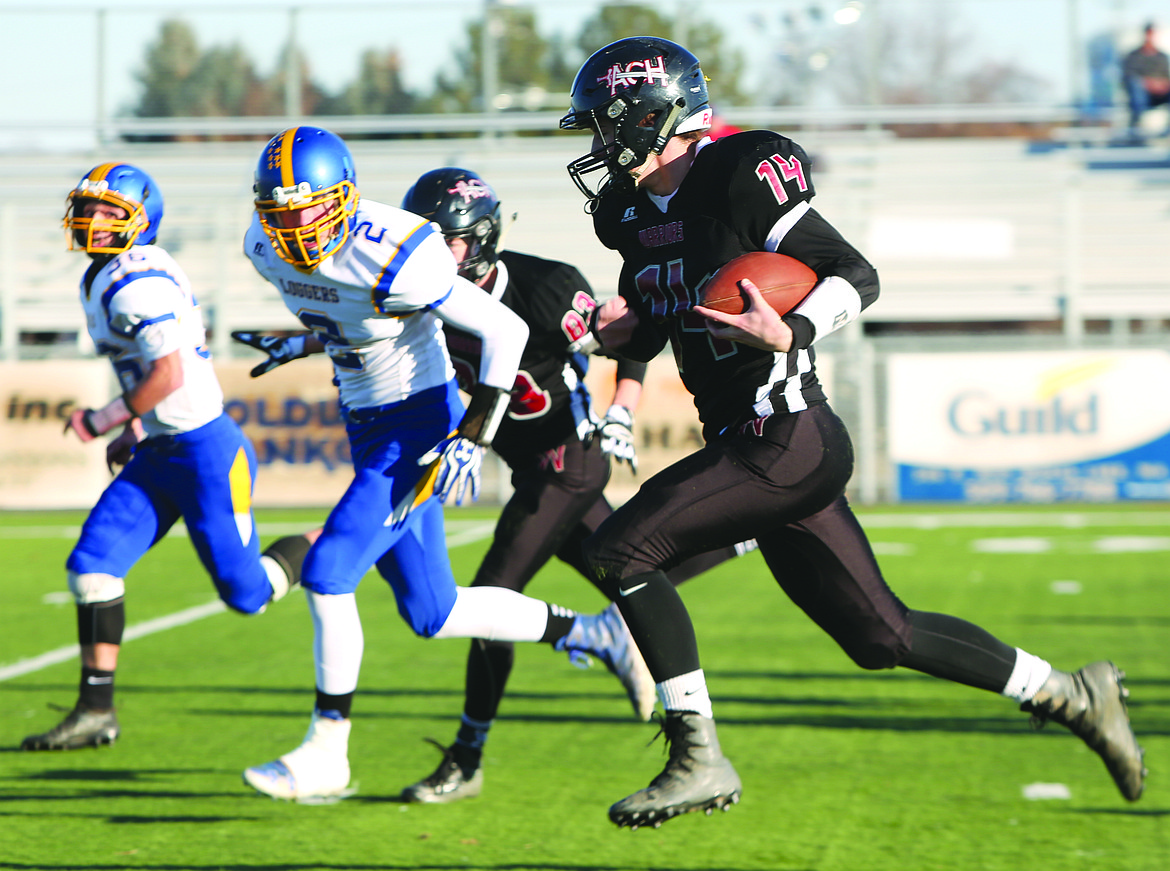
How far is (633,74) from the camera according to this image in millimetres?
3344

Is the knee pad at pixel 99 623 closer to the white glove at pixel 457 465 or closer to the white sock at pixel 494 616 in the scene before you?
the white sock at pixel 494 616

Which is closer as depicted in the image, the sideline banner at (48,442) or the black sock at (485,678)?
the black sock at (485,678)

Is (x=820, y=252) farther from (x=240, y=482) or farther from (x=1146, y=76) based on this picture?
(x=1146, y=76)

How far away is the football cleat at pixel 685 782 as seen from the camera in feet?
9.82

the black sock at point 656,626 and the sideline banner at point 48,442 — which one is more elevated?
the black sock at point 656,626

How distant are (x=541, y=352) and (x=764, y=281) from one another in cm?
164

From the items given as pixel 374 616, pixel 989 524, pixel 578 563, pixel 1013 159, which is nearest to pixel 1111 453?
pixel 989 524

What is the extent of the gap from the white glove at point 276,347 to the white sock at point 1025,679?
2438 mm

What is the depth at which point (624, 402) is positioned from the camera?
449 centimetres

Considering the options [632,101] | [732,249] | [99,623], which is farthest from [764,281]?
[99,623]

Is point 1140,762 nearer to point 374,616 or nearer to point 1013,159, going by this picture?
point 374,616

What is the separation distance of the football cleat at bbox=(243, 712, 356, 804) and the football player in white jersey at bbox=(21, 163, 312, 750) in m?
1.23

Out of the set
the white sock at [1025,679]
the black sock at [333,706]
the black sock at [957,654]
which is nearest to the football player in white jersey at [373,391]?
the black sock at [333,706]

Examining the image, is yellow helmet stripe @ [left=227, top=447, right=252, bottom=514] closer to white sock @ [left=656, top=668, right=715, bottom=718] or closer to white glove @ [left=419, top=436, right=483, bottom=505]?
white glove @ [left=419, top=436, right=483, bottom=505]
